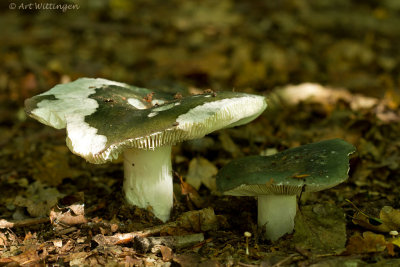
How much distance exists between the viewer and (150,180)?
127 inches

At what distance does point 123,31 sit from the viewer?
9.71 meters

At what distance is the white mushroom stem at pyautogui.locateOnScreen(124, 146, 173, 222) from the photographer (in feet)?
10.5

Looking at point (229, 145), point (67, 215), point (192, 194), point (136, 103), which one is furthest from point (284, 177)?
point (229, 145)

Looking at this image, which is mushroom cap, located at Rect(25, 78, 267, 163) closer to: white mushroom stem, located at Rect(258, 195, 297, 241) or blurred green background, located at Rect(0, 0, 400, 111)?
white mushroom stem, located at Rect(258, 195, 297, 241)

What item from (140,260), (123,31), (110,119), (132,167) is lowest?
(140,260)

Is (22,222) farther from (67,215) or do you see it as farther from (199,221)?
(199,221)

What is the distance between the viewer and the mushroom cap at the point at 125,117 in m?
2.58

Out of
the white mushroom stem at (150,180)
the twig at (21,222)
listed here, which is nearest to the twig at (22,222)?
the twig at (21,222)

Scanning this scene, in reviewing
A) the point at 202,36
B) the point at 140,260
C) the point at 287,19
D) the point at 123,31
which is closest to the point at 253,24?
the point at 287,19

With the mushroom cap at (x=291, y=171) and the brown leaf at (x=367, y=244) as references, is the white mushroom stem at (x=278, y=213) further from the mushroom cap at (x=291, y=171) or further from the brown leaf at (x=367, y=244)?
the brown leaf at (x=367, y=244)

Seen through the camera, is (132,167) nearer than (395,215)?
No

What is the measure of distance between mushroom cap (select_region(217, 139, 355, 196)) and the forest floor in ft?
1.17

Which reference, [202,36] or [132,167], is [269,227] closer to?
[132,167]

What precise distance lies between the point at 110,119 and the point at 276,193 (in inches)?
49.8
